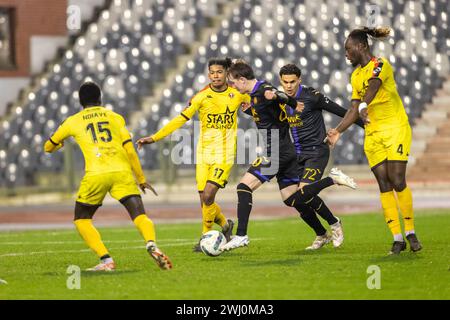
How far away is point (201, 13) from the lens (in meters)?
26.8

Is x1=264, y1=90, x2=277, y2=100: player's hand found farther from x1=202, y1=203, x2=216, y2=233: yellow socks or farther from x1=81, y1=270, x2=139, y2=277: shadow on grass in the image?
x1=81, y1=270, x2=139, y2=277: shadow on grass

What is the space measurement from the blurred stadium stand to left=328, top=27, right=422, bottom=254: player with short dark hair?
44.0 feet

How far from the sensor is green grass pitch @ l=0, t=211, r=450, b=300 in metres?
7.96

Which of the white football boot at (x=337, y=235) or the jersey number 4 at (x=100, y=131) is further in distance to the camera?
the white football boot at (x=337, y=235)

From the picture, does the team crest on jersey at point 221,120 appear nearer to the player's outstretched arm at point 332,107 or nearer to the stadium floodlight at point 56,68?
the player's outstretched arm at point 332,107

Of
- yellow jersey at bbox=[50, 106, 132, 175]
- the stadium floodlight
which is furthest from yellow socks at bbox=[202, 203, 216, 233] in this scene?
the stadium floodlight

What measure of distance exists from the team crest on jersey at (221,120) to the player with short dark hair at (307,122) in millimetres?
657

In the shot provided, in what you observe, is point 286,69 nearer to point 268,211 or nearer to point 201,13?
point 268,211

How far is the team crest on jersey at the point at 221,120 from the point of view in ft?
36.7

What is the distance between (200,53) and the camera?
83.8 ft

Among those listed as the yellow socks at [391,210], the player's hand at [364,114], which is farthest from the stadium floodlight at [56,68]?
the player's hand at [364,114]

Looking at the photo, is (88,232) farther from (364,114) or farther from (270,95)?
(364,114)

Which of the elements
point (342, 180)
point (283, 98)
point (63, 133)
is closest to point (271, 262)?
point (342, 180)
